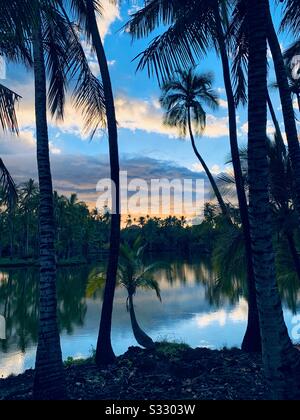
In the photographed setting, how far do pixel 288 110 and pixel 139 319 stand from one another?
13.5m

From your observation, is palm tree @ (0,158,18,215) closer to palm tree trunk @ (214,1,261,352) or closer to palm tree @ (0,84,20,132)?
palm tree @ (0,84,20,132)

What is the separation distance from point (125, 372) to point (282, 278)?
6.18m

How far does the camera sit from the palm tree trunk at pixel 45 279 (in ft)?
22.5

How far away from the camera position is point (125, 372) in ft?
28.2

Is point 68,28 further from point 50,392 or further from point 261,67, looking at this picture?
point 50,392

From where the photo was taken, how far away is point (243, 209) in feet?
34.5

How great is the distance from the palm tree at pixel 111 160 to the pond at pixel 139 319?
1757mm

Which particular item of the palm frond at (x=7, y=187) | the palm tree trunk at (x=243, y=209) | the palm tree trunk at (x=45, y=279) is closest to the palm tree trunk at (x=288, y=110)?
the palm tree trunk at (x=243, y=209)

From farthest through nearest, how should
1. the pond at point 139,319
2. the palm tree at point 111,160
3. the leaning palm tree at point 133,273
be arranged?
the pond at point 139,319 < the leaning palm tree at point 133,273 < the palm tree at point 111,160

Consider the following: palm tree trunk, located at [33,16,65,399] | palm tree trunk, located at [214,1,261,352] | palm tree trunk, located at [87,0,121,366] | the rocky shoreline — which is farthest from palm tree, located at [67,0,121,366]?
palm tree trunk, located at [214,1,261,352]

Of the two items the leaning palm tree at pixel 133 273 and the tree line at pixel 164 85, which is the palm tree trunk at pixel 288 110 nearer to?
the tree line at pixel 164 85

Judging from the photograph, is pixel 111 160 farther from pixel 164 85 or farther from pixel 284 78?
pixel 284 78

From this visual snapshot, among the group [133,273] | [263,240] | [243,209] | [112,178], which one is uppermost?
[112,178]

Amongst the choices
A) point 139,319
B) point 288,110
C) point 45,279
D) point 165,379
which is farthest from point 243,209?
point 139,319
